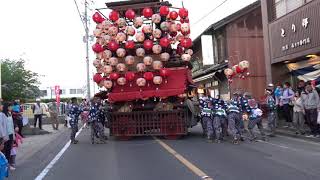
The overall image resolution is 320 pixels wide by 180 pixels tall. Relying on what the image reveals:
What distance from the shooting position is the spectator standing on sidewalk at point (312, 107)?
17.9 meters

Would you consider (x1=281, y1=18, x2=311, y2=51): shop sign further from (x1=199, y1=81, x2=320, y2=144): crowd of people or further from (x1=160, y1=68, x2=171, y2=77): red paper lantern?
(x1=160, y1=68, x2=171, y2=77): red paper lantern

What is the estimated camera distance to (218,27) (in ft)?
110

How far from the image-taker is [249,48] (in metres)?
32.3

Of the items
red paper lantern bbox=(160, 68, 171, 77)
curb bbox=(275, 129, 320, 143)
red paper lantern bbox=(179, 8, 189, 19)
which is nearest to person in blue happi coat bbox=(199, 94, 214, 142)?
red paper lantern bbox=(160, 68, 171, 77)

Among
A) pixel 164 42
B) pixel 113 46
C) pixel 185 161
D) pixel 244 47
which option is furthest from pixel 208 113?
pixel 244 47

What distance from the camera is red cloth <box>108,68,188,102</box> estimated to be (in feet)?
61.9

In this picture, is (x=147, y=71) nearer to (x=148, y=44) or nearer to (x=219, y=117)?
(x=148, y=44)

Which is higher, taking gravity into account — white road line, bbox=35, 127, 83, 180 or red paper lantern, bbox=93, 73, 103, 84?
red paper lantern, bbox=93, 73, 103, 84

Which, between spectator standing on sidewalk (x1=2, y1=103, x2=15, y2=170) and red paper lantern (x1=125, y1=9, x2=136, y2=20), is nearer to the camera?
spectator standing on sidewalk (x1=2, y1=103, x2=15, y2=170)

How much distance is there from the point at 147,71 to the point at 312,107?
576cm

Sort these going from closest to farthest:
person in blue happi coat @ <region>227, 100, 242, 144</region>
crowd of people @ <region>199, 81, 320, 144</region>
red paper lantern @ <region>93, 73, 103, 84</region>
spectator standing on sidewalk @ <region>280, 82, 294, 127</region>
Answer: person in blue happi coat @ <region>227, 100, 242, 144</region>, crowd of people @ <region>199, 81, 320, 144</region>, red paper lantern @ <region>93, 73, 103, 84</region>, spectator standing on sidewalk @ <region>280, 82, 294, 127</region>

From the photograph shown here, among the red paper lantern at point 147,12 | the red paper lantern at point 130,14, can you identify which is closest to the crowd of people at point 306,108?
the red paper lantern at point 147,12

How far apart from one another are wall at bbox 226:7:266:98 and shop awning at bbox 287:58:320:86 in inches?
268

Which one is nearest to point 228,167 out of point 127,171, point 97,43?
point 127,171
